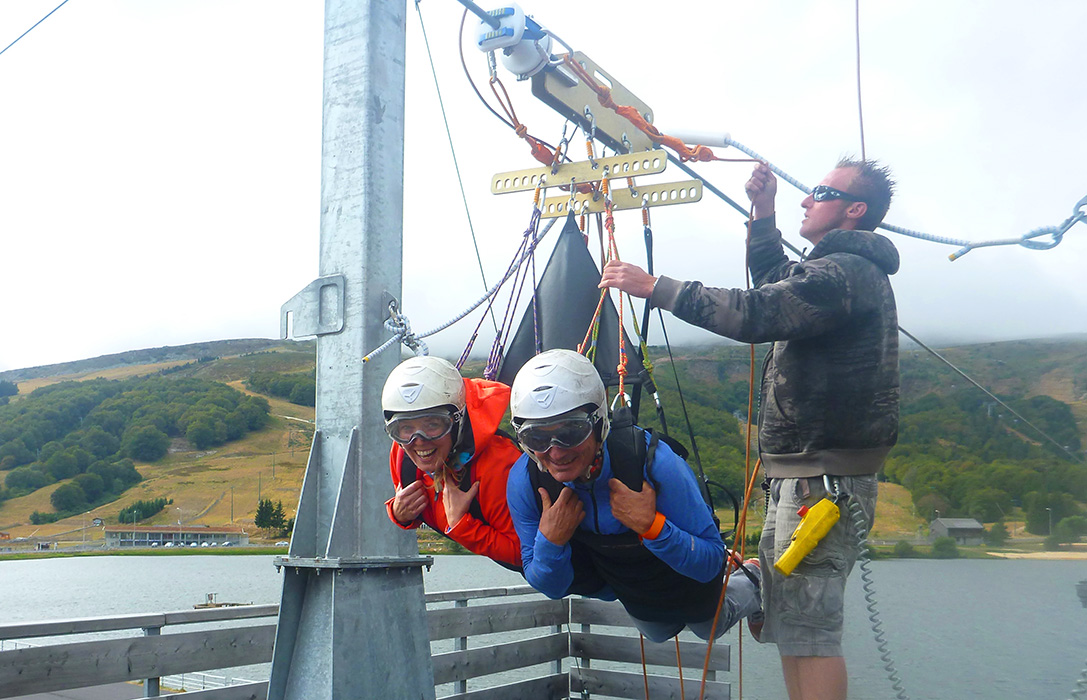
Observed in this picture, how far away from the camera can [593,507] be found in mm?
2727

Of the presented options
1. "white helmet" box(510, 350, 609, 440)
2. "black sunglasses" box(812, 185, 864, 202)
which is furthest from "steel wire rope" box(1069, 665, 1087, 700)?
"black sunglasses" box(812, 185, 864, 202)

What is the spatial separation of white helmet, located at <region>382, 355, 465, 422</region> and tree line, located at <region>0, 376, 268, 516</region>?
4111 inches

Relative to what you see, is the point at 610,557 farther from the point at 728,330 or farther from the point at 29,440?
the point at 29,440

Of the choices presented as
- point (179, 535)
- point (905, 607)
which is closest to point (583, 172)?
point (905, 607)

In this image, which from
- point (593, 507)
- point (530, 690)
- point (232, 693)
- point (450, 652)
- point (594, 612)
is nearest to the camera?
point (593, 507)

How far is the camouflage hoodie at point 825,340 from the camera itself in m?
2.66

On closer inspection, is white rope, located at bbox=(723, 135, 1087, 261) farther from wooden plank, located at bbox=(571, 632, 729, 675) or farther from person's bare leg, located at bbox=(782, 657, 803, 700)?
wooden plank, located at bbox=(571, 632, 729, 675)

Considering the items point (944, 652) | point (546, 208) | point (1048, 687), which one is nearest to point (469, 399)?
point (546, 208)

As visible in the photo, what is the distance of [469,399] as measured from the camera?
3.10 metres

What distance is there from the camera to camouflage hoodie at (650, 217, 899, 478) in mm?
2656

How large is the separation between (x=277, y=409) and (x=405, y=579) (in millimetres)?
110292

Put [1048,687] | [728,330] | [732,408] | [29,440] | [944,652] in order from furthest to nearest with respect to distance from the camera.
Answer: [29,440], [944,652], [1048,687], [732,408], [728,330]

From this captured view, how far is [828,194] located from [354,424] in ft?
6.81

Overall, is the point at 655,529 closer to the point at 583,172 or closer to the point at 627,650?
the point at 583,172
